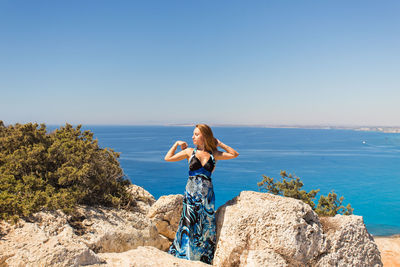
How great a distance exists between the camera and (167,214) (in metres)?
7.12

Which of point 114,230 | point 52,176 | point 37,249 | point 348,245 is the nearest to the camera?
point 37,249

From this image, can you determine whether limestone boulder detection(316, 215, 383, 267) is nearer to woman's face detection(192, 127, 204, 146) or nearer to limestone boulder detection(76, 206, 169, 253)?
woman's face detection(192, 127, 204, 146)

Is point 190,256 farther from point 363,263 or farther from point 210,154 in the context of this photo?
point 363,263

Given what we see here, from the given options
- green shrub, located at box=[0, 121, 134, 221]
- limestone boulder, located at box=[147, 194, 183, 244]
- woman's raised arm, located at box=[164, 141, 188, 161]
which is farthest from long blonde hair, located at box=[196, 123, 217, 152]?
green shrub, located at box=[0, 121, 134, 221]

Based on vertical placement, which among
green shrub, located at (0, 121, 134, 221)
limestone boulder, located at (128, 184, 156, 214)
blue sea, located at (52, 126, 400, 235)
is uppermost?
green shrub, located at (0, 121, 134, 221)

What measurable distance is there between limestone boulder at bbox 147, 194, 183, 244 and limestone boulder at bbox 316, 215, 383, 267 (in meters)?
3.30

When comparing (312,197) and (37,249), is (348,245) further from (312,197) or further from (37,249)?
(312,197)

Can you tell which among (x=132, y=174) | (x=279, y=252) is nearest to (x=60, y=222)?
(x=279, y=252)

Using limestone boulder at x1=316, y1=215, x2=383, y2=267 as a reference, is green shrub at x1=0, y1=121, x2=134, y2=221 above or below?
above

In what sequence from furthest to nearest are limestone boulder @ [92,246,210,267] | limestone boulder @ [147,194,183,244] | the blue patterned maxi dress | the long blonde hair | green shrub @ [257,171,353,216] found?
green shrub @ [257,171,353,216]
limestone boulder @ [147,194,183,244]
the long blonde hair
the blue patterned maxi dress
limestone boulder @ [92,246,210,267]

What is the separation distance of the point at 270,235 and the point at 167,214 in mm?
2770

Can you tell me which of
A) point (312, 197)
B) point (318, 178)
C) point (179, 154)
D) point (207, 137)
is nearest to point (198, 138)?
point (207, 137)

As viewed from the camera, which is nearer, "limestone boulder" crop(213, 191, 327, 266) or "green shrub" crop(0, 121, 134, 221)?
"limestone boulder" crop(213, 191, 327, 266)

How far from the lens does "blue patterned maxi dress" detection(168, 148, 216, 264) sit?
5.87m
